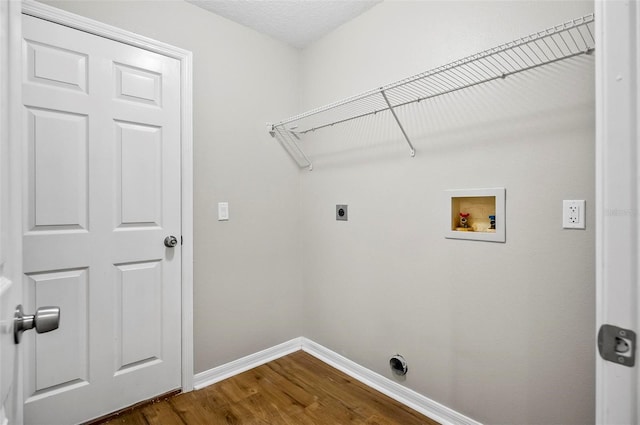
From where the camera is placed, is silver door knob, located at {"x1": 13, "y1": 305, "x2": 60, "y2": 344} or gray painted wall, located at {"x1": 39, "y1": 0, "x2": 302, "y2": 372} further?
gray painted wall, located at {"x1": 39, "y1": 0, "x2": 302, "y2": 372}

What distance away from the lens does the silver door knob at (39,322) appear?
62 cm

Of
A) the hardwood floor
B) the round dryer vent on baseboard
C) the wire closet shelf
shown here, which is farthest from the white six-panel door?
the round dryer vent on baseboard

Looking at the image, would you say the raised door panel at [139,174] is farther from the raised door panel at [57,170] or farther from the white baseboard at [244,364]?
the white baseboard at [244,364]

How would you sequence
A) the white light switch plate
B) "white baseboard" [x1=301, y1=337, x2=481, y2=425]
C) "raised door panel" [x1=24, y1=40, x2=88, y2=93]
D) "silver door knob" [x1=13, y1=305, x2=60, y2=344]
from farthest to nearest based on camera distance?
1. the white light switch plate
2. "white baseboard" [x1=301, y1=337, x2=481, y2=425]
3. "raised door panel" [x1=24, y1=40, x2=88, y2=93]
4. "silver door knob" [x1=13, y1=305, x2=60, y2=344]

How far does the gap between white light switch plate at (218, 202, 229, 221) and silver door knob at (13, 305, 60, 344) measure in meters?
1.51

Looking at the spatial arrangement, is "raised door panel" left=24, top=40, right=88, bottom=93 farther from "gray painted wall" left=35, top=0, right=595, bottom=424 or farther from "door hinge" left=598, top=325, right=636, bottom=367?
"door hinge" left=598, top=325, right=636, bottom=367

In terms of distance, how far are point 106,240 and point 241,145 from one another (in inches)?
39.1

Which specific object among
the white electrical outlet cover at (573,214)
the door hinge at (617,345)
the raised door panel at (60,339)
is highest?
the white electrical outlet cover at (573,214)

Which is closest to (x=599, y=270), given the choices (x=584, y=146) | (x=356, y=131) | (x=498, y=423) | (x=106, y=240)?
(x=584, y=146)

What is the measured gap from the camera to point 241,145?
2238mm

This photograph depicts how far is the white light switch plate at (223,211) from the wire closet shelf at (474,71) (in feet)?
2.11

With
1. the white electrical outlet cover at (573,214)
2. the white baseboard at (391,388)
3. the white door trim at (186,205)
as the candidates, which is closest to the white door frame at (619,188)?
the white electrical outlet cover at (573,214)

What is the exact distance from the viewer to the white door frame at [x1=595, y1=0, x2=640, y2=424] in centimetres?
50

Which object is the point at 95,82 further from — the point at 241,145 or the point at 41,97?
the point at 241,145
